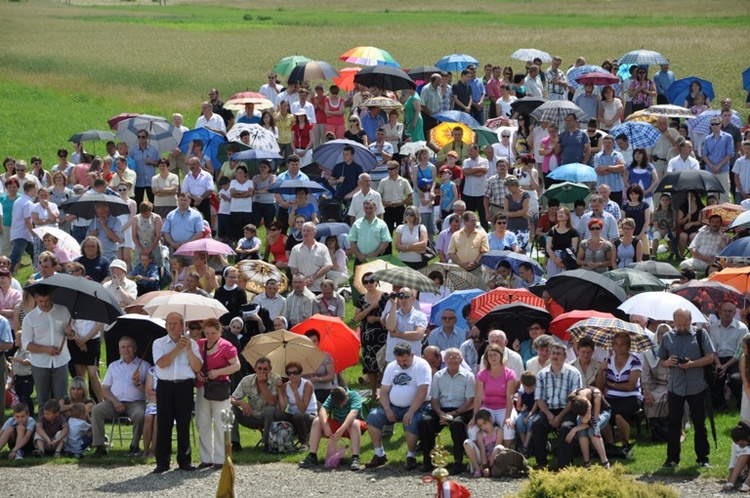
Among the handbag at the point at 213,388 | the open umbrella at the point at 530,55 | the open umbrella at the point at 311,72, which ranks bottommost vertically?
the handbag at the point at 213,388

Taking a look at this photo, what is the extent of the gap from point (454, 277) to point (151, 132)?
9.14 metres

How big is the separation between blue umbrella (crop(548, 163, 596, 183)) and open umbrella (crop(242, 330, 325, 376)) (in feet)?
25.0

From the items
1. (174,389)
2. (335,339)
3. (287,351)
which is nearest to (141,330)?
(174,389)

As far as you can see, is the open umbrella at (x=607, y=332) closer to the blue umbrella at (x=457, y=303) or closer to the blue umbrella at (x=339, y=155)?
the blue umbrella at (x=457, y=303)

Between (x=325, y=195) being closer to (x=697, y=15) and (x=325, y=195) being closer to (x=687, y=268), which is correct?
(x=687, y=268)

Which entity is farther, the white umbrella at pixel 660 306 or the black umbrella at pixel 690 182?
the black umbrella at pixel 690 182

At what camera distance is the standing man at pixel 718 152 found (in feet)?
81.9

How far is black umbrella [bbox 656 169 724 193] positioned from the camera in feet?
72.7

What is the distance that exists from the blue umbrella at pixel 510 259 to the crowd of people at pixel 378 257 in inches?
5.1

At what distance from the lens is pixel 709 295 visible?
53.5 feet

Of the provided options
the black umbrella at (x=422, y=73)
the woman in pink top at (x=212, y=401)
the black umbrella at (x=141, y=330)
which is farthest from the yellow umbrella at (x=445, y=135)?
the woman in pink top at (x=212, y=401)

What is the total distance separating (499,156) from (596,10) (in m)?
59.9

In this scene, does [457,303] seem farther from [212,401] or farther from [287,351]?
[212,401]

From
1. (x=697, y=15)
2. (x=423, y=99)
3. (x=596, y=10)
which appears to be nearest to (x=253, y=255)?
(x=423, y=99)
